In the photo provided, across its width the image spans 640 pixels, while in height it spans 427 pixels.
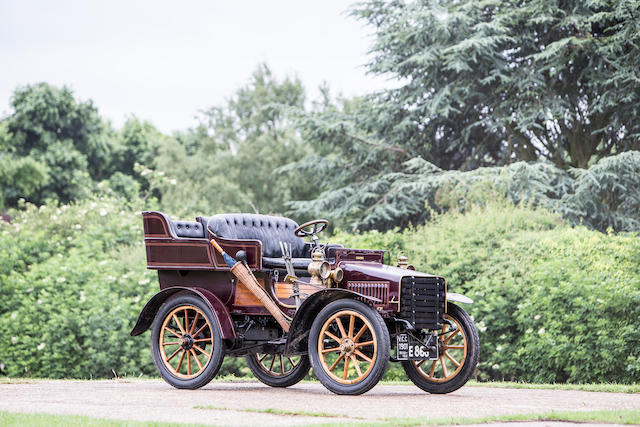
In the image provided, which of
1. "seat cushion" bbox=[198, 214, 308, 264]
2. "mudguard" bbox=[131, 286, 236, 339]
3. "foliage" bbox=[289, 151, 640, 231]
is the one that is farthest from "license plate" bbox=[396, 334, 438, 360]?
"foliage" bbox=[289, 151, 640, 231]

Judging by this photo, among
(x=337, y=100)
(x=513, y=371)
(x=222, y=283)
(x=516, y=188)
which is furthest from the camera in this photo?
(x=337, y=100)

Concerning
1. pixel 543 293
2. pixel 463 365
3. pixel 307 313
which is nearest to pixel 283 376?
pixel 307 313

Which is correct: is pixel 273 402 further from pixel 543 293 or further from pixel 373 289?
pixel 543 293

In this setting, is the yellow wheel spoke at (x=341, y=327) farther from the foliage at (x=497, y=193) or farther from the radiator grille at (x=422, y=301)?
the foliage at (x=497, y=193)

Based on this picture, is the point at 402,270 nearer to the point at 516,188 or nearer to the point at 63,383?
the point at 63,383

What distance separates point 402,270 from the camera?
344 inches

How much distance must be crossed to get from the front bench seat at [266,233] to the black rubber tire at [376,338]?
1017mm

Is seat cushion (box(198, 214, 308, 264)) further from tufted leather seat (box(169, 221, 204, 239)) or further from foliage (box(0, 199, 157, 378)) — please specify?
foliage (box(0, 199, 157, 378))

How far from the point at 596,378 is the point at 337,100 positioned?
29165mm

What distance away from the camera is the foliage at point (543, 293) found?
10609mm

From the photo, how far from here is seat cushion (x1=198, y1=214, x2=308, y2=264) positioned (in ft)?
30.7

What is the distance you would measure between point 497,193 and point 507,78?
478 cm

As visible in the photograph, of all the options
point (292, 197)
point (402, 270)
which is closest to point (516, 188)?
point (402, 270)

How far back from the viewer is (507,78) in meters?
21.6
